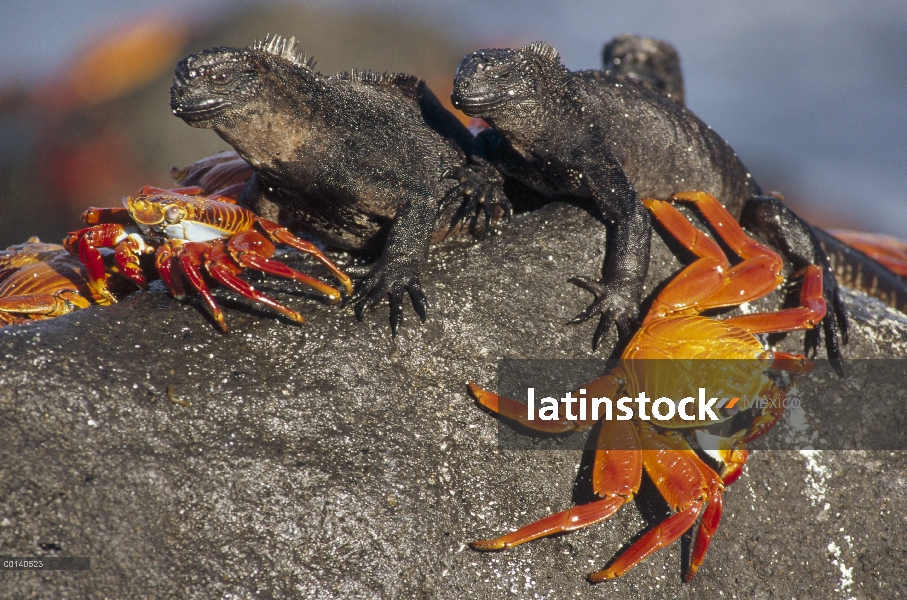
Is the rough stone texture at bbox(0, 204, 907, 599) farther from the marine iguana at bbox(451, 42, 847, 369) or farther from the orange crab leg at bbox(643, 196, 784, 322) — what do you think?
the orange crab leg at bbox(643, 196, 784, 322)

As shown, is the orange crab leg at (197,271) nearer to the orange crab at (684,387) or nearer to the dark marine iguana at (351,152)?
the dark marine iguana at (351,152)

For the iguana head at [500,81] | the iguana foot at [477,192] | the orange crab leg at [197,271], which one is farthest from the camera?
the iguana foot at [477,192]

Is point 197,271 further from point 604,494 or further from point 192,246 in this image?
point 604,494

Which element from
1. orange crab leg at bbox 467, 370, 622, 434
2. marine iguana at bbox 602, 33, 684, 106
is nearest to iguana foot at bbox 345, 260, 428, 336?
orange crab leg at bbox 467, 370, 622, 434

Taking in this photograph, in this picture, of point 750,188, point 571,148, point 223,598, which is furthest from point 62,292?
point 750,188

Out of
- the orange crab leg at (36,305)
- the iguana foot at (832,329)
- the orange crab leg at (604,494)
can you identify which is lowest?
the orange crab leg at (36,305)

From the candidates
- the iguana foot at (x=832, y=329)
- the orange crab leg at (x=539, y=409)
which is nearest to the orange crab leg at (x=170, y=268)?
the orange crab leg at (x=539, y=409)

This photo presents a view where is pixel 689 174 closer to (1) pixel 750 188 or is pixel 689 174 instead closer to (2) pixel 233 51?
(1) pixel 750 188

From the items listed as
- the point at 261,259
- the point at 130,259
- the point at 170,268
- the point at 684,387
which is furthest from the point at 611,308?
the point at 130,259
